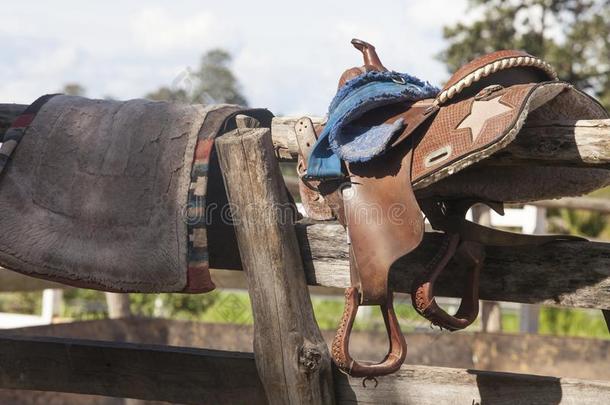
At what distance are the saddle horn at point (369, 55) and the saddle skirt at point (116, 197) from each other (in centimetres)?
40

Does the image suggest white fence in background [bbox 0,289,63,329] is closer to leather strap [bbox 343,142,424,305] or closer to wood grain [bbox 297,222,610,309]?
wood grain [bbox 297,222,610,309]

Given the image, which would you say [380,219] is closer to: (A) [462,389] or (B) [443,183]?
(B) [443,183]

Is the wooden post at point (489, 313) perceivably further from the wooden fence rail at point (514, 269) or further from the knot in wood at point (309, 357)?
the knot in wood at point (309, 357)

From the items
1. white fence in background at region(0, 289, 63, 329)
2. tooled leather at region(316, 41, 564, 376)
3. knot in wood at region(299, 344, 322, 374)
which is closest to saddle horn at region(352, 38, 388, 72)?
tooled leather at region(316, 41, 564, 376)

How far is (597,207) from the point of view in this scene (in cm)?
561

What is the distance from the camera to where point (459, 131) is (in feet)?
6.00

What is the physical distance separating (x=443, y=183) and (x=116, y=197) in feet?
2.95

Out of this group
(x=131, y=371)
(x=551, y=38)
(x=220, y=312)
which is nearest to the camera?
(x=131, y=371)

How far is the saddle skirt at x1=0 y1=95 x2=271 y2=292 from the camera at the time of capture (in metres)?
2.25

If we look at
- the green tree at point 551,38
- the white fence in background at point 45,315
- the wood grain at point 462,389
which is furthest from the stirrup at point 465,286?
the green tree at point 551,38

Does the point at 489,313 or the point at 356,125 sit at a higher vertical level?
the point at 356,125

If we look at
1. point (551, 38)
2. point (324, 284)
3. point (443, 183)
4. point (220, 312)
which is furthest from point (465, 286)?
point (551, 38)

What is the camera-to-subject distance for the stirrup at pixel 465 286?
6.41ft

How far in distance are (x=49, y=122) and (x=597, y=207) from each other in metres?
4.10
